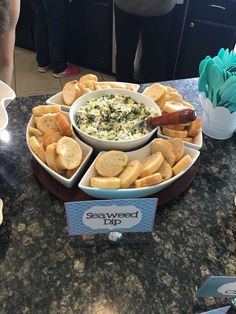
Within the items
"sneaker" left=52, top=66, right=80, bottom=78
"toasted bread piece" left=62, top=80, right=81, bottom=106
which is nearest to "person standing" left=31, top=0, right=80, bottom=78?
"sneaker" left=52, top=66, right=80, bottom=78

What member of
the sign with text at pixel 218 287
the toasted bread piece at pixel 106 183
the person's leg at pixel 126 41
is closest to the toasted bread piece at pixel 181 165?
the toasted bread piece at pixel 106 183

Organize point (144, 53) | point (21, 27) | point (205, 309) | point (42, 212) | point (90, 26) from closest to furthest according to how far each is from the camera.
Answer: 1. point (205, 309)
2. point (42, 212)
3. point (144, 53)
4. point (90, 26)
5. point (21, 27)

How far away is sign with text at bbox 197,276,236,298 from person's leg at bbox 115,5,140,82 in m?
1.67

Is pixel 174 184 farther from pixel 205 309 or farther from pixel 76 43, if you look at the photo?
pixel 76 43

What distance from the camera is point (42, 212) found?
66cm

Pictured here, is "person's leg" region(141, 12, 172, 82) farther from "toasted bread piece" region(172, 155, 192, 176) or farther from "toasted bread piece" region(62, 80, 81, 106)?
"toasted bread piece" region(172, 155, 192, 176)

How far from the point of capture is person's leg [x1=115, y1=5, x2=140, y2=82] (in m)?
1.85

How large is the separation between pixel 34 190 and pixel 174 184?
1.03 feet

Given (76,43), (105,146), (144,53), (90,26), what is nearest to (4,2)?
(105,146)

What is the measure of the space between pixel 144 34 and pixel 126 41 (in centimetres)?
12

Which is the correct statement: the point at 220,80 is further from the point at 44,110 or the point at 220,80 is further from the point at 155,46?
the point at 155,46

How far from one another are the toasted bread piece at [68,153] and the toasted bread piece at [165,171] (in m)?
0.17

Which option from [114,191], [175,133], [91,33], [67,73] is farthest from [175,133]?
[67,73]

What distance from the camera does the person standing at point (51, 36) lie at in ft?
7.43
